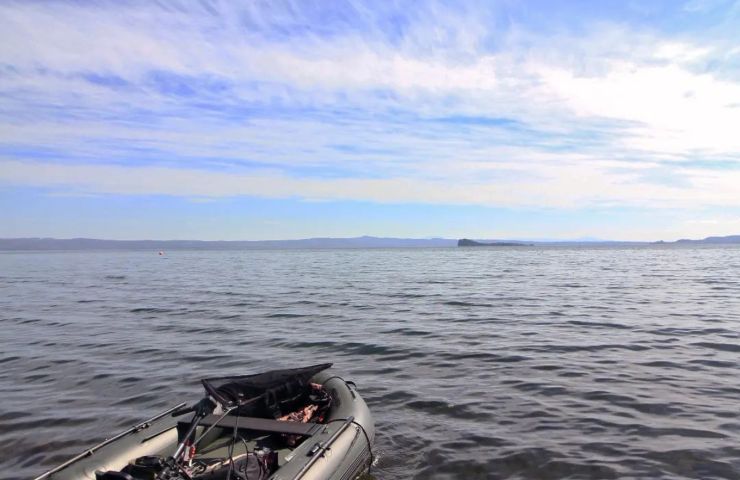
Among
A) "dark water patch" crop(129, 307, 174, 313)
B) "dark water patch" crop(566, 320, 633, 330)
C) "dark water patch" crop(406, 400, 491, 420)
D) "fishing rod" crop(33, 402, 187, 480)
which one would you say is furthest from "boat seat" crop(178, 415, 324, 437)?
"dark water patch" crop(129, 307, 174, 313)

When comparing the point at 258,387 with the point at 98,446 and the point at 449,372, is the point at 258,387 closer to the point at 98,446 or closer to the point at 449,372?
the point at 98,446

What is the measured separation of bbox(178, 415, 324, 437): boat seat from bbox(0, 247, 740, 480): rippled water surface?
52.7 inches

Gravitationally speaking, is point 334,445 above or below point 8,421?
above

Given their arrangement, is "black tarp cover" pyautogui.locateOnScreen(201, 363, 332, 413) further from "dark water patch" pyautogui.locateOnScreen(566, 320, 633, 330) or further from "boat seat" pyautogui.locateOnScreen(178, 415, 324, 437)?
"dark water patch" pyautogui.locateOnScreen(566, 320, 633, 330)

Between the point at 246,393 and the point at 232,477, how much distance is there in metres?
1.55

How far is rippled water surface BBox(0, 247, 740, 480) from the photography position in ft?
24.5

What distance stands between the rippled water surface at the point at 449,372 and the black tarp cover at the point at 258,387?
5.15ft

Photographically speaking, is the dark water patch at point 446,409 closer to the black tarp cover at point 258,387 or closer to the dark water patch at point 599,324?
the black tarp cover at point 258,387

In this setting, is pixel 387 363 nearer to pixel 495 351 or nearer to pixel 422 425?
pixel 495 351

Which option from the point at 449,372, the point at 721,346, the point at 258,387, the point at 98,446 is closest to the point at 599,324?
the point at 721,346

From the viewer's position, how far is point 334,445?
5.97m

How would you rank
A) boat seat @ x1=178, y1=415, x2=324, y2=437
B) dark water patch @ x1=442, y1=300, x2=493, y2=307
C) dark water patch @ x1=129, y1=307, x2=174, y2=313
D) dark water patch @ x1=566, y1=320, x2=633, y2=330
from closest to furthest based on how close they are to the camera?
1. boat seat @ x1=178, y1=415, x2=324, y2=437
2. dark water patch @ x1=566, y1=320, x2=633, y2=330
3. dark water patch @ x1=129, y1=307, x2=174, y2=313
4. dark water patch @ x1=442, y1=300, x2=493, y2=307

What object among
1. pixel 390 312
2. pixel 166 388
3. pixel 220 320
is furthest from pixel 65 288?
pixel 166 388

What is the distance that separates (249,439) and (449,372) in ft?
19.2
